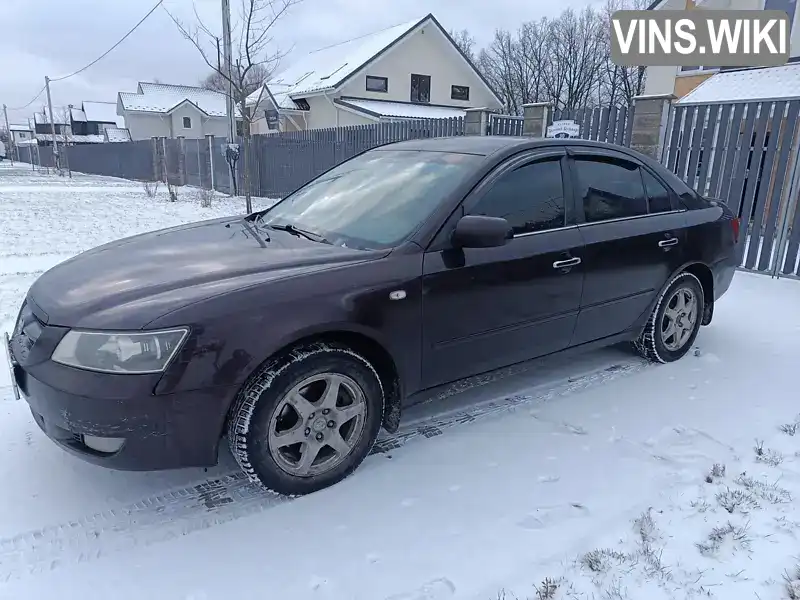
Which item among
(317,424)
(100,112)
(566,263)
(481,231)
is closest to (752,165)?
(566,263)

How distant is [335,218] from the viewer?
327cm

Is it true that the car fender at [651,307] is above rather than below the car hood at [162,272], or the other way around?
below

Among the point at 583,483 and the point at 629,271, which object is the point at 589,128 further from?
the point at 583,483

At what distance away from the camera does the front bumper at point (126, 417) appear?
220cm

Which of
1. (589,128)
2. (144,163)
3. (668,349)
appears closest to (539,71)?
(144,163)

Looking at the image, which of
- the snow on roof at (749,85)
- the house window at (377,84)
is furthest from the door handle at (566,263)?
the house window at (377,84)

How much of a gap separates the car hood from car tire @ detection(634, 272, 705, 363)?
2.45 m

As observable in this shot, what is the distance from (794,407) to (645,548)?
202 cm

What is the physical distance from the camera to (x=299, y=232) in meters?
3.22

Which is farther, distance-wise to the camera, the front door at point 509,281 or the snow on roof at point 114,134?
the snow on roof at point 114,134

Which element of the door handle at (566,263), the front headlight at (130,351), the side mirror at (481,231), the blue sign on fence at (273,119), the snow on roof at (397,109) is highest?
the snow on roof at (397,109)

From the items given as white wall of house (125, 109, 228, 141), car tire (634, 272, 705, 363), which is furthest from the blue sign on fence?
car tire (634, 272, 705, 363)

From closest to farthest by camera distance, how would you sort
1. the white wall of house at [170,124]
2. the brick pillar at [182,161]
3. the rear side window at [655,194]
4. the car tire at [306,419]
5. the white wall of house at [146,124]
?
the car tire at [306,419]
the rear side window at [655,194]
the brick pillar at [182,161]
the white wall of house at [146,124]
the white wall of house at [170,124]

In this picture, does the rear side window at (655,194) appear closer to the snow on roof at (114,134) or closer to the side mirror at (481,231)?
the side mirror at (481,231)
